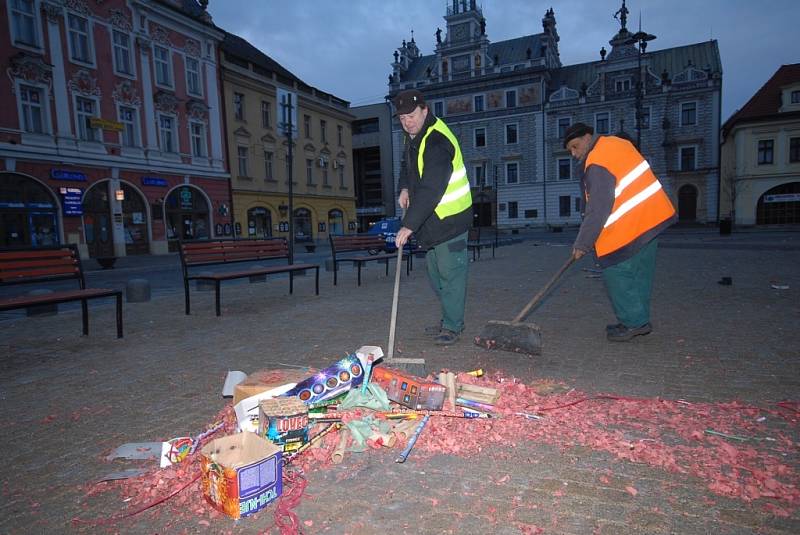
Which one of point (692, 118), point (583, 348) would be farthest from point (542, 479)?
point (692, 118)

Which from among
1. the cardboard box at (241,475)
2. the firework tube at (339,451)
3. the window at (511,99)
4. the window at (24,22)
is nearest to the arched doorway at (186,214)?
the window at (24,22)

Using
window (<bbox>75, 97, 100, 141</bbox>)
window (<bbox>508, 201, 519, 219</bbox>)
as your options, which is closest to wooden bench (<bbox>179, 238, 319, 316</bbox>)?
window (<bbox>75, 97, 100, 141</bbox>)

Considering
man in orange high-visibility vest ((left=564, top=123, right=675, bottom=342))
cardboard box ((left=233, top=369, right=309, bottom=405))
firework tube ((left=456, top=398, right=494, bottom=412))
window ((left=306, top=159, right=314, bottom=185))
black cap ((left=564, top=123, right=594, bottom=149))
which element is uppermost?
window ((left=306, top=159, right=314, bottom=185))

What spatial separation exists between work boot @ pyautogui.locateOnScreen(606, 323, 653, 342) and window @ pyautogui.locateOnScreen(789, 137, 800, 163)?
144 ft

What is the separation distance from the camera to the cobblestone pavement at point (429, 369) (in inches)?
79.8

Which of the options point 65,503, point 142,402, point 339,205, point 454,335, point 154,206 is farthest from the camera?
point 339,205

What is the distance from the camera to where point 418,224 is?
437cm

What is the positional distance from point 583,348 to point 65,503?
4.01m

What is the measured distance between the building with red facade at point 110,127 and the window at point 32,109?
0.13 ft

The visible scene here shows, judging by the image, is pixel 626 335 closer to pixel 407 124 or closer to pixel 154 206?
pixel 407 124

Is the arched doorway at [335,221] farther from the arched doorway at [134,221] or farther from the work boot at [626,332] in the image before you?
the work boot at [626,332]

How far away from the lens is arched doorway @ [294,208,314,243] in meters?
35.5

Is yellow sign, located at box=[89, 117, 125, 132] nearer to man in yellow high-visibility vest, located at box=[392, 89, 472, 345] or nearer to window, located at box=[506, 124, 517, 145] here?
man in yellow high-visibility vest, located at box=[392, 89, 472, 345]

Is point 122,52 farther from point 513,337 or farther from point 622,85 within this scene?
point 622,85
